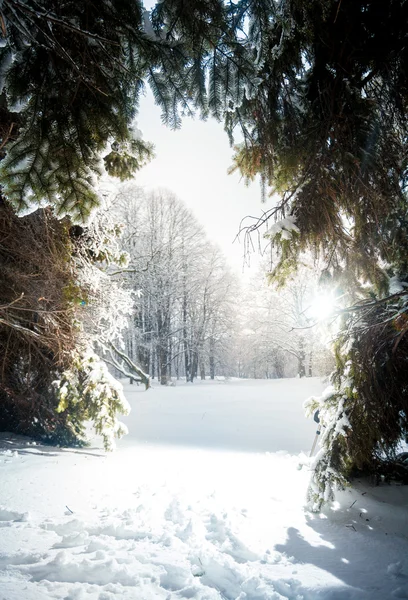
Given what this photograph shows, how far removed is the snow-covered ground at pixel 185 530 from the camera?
2.26 meters

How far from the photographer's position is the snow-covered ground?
88.9 inches

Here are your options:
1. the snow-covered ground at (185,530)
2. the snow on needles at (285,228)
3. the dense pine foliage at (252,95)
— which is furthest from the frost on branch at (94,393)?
the snow on needles at (285,228)

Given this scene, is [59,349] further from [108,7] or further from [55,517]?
[108,7]

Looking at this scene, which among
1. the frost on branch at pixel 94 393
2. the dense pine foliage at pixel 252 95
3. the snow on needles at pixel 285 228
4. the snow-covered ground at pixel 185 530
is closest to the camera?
the dense pine foliage at pixel 252 95

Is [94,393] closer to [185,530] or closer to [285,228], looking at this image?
[185,530]

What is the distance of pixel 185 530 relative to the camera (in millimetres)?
3012

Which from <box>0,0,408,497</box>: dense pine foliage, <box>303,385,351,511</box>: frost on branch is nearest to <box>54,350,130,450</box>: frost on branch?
<box>303,385,351,511</box>: frost on branch

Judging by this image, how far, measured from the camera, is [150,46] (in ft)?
6.01

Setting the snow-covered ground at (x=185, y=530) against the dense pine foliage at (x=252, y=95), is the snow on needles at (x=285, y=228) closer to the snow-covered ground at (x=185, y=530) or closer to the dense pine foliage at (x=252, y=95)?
the dense pine foliage at (x=252, y=95)

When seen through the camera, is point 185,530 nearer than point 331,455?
Yes

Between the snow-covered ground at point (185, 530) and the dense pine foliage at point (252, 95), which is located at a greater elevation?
the dense pine foliage at point (252, 95)

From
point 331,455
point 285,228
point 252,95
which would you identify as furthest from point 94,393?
point 252,95

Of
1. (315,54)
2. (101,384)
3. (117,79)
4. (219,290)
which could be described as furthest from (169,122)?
(219,290)

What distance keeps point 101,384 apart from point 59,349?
3.78 ft
